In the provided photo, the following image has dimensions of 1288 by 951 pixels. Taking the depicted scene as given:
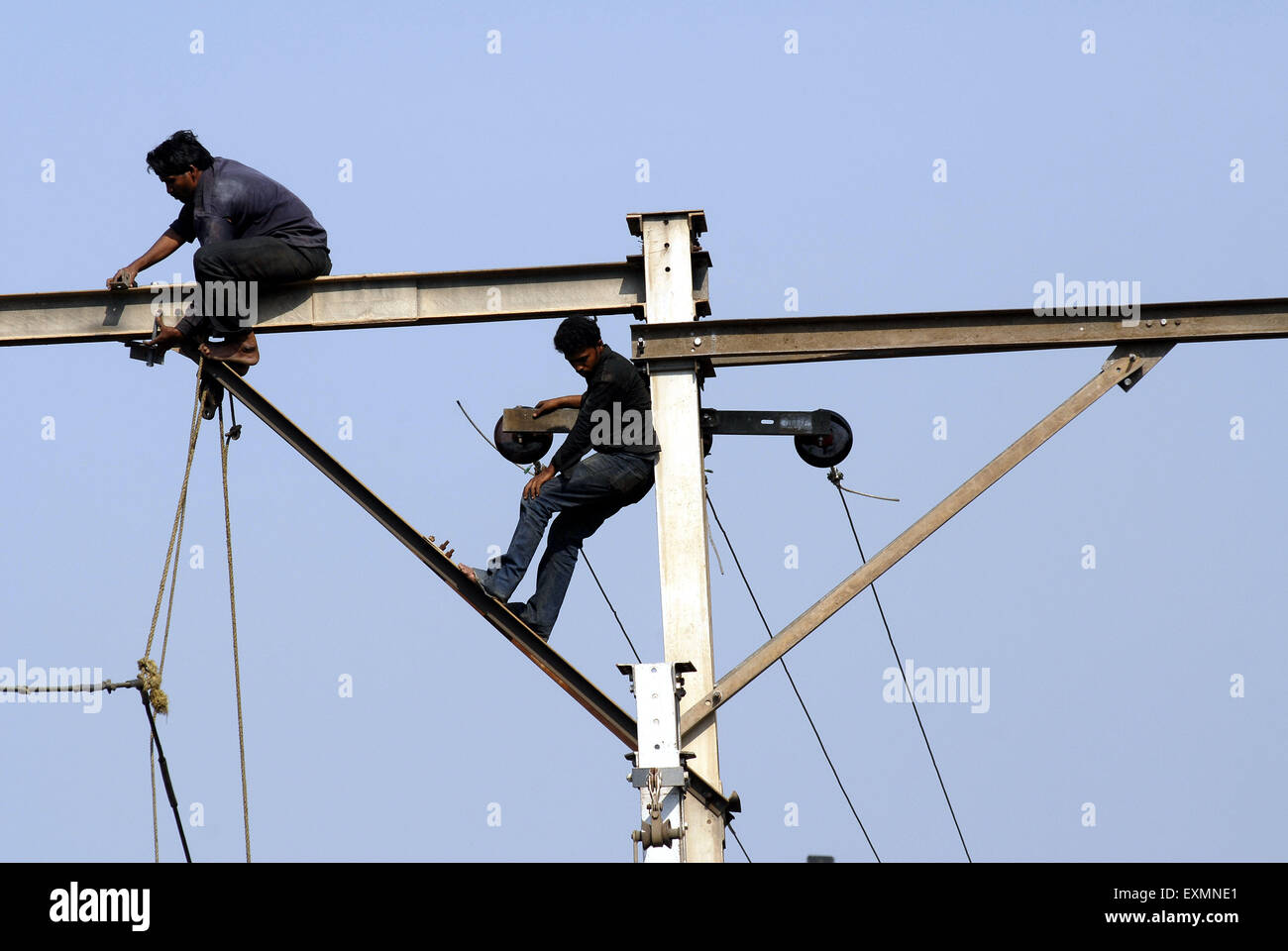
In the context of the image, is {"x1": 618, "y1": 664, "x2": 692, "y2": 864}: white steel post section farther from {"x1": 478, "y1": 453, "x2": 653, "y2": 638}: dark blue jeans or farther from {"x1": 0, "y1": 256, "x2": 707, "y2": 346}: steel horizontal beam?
{"x1": 0, "y1": 256, "x2": 707, "y2": 346}: steel horizontal beam

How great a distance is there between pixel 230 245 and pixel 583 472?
95.8 inches

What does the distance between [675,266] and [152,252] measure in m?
3.18

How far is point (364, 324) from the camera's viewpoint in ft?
40.7

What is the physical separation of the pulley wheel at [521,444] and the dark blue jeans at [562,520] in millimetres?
552

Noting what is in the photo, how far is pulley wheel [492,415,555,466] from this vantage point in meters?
12.6

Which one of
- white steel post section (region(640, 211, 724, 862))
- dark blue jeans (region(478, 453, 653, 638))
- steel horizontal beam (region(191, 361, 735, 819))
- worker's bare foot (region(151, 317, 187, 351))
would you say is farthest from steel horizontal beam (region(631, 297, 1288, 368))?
worker's bare foot (region(151, 317, 187, 351))

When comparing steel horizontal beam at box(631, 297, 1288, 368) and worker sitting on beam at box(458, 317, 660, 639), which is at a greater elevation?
steel horizontal beam at box(631, 297, 1288, 368)

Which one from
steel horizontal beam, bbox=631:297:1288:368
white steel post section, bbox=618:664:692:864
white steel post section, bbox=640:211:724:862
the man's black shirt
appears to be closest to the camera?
white steel post section, bbox=618:664:692:864

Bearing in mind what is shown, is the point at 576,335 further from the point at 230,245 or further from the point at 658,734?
the point at 658,734

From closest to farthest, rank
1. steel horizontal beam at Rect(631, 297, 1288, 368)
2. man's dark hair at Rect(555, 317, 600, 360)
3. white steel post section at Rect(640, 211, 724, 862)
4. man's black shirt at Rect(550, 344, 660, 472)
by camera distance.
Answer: white steel post section at Rect(640, 211, 724, 862), steel horizontal beam at Rect(631, 297, 1288, 368), man's black shirt at Rect(550, 344, 660, 472), man's dark hair at Rect(555, 317, 600, 360)

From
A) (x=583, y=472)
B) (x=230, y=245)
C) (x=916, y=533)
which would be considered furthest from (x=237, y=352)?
(x=916, y=533)

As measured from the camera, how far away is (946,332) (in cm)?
1178
